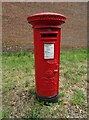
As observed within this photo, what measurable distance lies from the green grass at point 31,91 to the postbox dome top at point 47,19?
1.37 meters

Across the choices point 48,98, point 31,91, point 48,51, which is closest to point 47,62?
point 48,51

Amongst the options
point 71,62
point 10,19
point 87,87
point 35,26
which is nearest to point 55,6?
point 10,19

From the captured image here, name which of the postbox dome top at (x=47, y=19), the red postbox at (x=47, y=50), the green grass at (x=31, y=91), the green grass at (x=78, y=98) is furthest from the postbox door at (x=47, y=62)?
the green grass at (x=78, y=98)

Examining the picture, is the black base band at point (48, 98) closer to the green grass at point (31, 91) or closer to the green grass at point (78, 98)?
the green grass at point (31, 91)

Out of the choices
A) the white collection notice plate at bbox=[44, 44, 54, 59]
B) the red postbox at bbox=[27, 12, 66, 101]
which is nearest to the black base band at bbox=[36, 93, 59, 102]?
the red postbox at bbox=[27, 12, 66, 101]

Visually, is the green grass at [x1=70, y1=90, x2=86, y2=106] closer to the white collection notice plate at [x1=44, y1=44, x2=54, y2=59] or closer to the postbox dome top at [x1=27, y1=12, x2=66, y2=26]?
the white collection notice plate at [x1=44, y1=44, x2=54, y2=59]

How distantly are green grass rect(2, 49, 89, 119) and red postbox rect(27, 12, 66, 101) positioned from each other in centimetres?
23

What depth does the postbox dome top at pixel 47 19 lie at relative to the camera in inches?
125

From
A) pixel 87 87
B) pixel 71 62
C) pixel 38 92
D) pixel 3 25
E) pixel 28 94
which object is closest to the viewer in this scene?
pixel 38 92

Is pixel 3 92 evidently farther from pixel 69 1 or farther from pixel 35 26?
pixel 69 1

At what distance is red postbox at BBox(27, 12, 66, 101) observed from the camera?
325 centimetres

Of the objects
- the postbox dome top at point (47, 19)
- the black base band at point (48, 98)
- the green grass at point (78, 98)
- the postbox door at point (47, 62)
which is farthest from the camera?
the green grass at point (78, 98)

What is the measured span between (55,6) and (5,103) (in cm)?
615

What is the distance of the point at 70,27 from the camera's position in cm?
944
